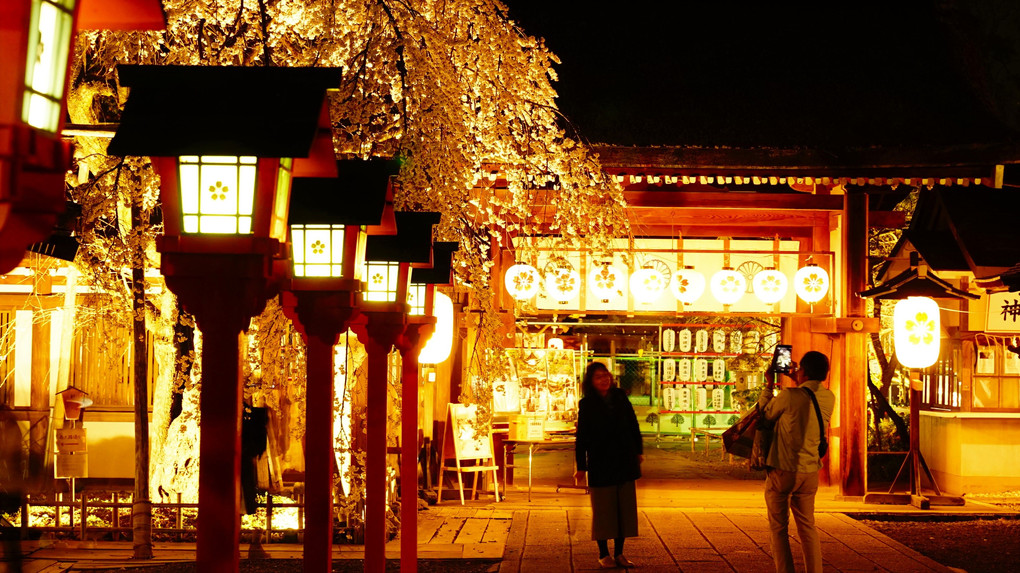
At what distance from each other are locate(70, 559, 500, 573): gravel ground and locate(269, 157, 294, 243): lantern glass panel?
21.6ft

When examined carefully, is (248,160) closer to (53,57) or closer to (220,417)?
(220,417)

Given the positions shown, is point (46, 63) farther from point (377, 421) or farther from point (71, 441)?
point (71, 441)

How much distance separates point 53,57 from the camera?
8.55 feet

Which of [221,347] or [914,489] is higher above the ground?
[221,347]

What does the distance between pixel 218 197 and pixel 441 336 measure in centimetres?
811

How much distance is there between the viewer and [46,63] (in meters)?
2.57

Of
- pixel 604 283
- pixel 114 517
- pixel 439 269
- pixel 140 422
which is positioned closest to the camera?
pixel 439 269

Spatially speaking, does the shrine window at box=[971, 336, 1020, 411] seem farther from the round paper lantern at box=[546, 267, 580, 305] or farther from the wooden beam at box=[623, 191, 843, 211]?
the round paper lantern at box=[546, 267, 580, 305]

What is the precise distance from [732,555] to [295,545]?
560cm

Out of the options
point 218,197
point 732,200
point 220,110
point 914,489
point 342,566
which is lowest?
point 342,566

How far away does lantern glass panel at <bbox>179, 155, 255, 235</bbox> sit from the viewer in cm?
459

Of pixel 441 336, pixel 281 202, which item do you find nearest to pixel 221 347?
pixel 281 202

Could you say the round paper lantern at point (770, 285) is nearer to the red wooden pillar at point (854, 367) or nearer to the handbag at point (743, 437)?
the red wooden pillar at point (854, 367)

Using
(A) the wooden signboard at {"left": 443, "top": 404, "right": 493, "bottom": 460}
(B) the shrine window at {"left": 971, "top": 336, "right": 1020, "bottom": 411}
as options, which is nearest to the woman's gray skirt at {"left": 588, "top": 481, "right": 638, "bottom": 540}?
(A) the wooden signboard at {"left": 443, "top": 404, "right": 493, "bottom": 460}
